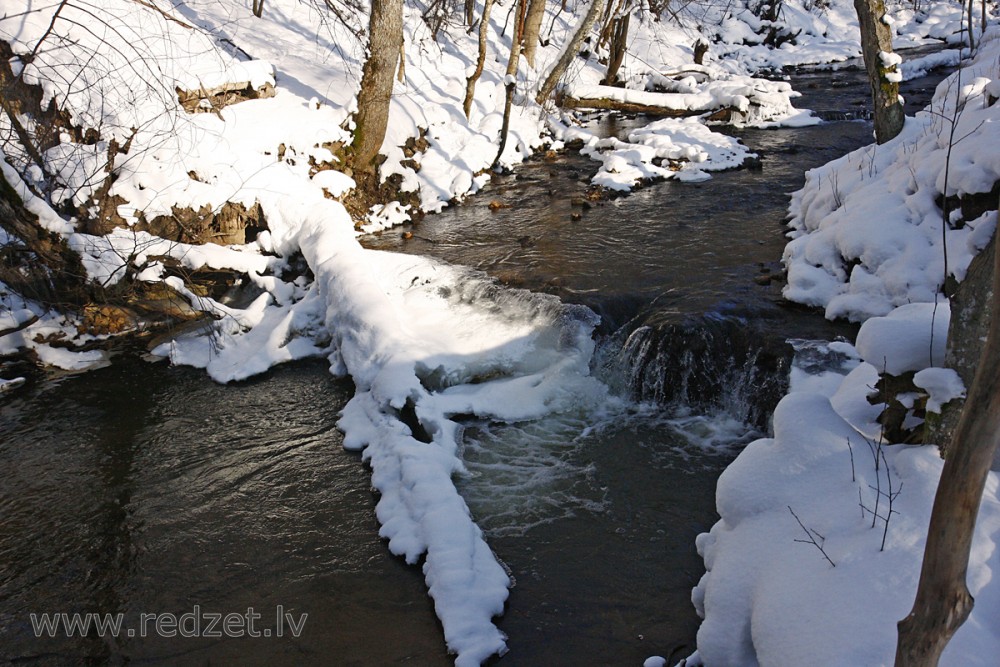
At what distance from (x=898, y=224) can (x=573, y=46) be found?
7000 mm

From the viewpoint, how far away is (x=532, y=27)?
1644 cm

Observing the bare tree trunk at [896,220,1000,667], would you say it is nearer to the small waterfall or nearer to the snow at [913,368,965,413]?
the snow at [913,368,965,413]

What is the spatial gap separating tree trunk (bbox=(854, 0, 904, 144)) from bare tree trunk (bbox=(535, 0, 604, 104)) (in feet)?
12.1

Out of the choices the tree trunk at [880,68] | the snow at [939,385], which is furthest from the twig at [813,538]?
the tree trunk at [880,68]

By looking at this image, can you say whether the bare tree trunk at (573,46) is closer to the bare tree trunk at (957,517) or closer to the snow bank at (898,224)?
the snow bank at (898,224)

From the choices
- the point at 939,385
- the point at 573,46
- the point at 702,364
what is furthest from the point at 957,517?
the point at 573,46

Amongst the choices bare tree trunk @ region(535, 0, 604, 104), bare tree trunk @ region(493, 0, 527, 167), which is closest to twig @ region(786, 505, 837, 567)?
bare tree trunk @ region(493, 0, 527, 167)

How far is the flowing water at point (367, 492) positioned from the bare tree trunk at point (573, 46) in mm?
4589

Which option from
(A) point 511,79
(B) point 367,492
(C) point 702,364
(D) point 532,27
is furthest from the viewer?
(D) point 532,27

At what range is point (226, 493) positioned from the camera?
5113mm

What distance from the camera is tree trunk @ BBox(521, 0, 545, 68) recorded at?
15844mm

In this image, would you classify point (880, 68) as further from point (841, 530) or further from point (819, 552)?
point (819, 552)

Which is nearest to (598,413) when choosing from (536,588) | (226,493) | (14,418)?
(536,588)

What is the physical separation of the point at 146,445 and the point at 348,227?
3.77 metres
